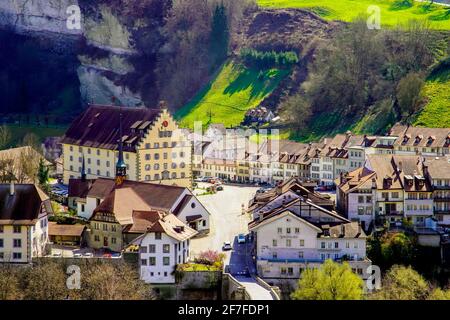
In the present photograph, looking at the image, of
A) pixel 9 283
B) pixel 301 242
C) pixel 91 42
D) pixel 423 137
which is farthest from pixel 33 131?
pixel 9 283

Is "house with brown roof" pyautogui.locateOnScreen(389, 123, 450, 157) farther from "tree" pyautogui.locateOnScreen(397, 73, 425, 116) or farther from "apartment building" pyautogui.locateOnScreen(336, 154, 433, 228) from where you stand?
"apartment building" pyautogui.locateOnScreen(336, 154, 433, 228)

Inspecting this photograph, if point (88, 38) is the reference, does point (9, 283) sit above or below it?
below

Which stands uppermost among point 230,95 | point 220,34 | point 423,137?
point 220,34

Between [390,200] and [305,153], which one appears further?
[305,153]

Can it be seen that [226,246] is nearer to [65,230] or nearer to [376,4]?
[65,230]

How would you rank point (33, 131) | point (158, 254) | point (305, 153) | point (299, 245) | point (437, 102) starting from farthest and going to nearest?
point (33, 131), point (437, 102), point (305, 153), point (299, 245), point (158, 254)

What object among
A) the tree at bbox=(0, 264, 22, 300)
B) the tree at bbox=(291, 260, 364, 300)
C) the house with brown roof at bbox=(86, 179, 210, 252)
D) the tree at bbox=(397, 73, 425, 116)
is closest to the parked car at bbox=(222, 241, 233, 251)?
the house with brown roof at bbox=(86, 179, 210, 252)
